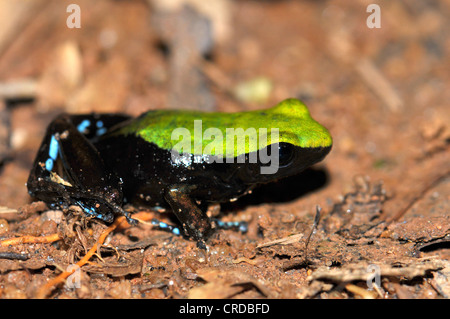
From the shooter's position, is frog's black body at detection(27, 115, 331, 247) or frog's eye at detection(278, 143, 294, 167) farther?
frog's black body at detection(27, 115, 331, 247)

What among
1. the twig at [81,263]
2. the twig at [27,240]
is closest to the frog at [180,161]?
the twig at [81,263]

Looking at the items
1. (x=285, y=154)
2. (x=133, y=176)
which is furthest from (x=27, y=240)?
(x=285, y=154)

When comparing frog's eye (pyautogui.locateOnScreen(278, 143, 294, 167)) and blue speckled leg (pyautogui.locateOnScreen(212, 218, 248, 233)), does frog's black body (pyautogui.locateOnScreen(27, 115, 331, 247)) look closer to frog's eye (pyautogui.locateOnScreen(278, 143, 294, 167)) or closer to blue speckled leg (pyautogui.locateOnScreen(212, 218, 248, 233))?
frog's eye (pyautogui.locateOnScreen(278, 143, 294, 167))

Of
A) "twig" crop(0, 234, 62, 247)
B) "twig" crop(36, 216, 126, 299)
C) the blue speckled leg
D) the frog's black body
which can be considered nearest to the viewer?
"twig" crop(36, 216, 126, 299)

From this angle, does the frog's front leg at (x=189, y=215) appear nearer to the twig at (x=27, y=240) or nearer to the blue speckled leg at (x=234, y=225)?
the blue speckled leg at (x=234, y=225)

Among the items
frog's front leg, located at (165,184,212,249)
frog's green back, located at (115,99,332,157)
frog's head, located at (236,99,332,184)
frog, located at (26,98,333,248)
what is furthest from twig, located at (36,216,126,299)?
frog's head, located at (236,99,332,184)
